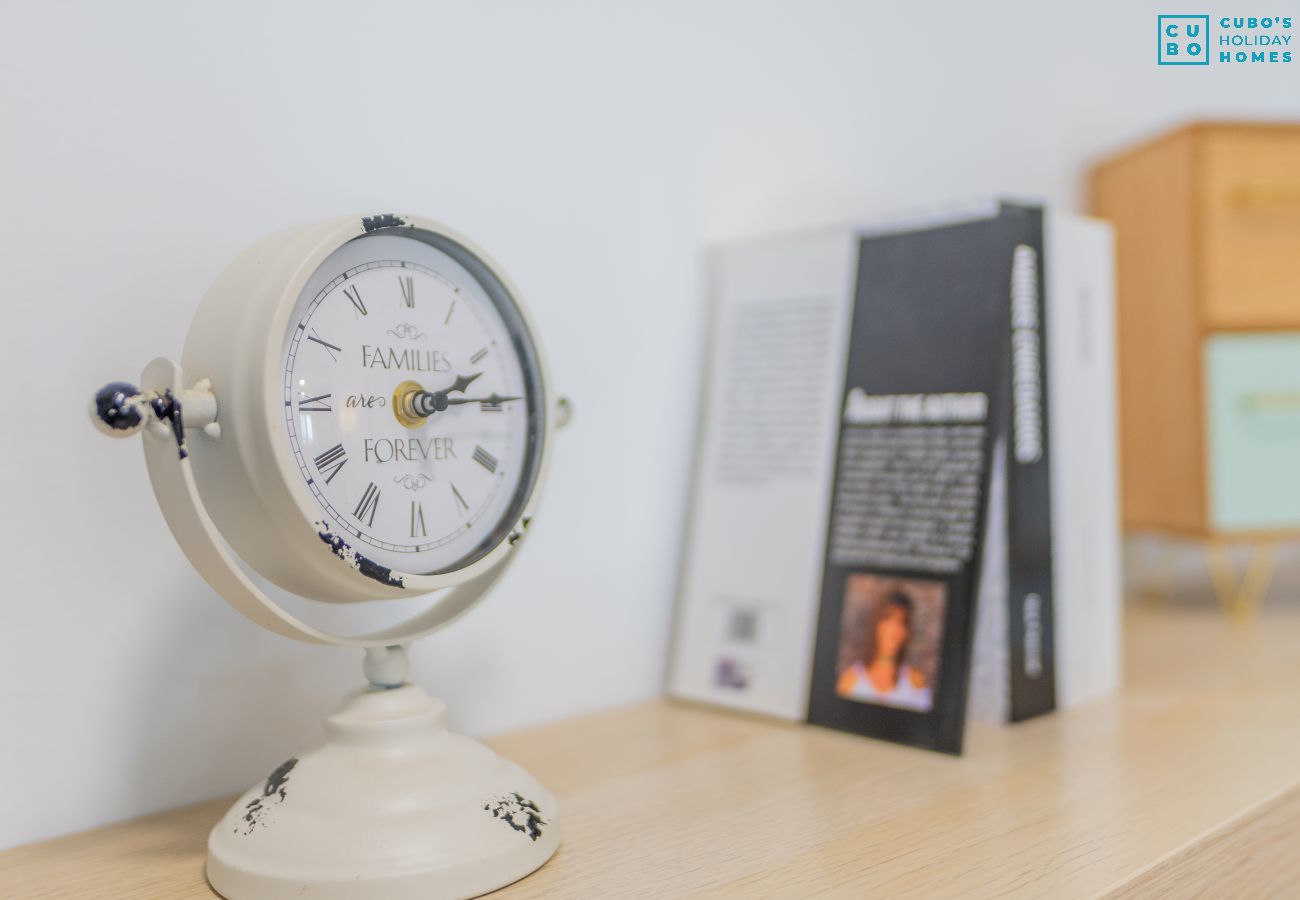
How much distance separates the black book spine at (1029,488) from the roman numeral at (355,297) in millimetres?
533

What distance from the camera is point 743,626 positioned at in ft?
3.17

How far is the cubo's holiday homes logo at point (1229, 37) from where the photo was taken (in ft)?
2.65

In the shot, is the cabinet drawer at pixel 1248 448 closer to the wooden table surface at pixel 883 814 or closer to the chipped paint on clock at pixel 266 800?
the wooden table surface at pixel 883 814

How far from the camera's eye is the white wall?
67 centimetres

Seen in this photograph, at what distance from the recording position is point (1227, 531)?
1347 mm

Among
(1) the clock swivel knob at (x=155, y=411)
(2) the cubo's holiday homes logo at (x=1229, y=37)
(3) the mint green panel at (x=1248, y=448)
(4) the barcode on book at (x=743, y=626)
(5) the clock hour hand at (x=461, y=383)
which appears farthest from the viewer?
(3) the mint green panel at (x=1248, y=448)

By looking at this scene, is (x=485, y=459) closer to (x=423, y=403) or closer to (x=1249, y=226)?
(x=423, y=403)

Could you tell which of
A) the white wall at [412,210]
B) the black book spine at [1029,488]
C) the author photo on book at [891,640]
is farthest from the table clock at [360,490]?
the black book spine at [1029,488]

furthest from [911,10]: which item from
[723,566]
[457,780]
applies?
[457,780]

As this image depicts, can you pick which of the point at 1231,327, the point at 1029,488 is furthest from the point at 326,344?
the point at 1231,327

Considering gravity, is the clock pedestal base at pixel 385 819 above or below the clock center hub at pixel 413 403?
below

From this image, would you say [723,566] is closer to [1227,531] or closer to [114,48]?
[114,48]

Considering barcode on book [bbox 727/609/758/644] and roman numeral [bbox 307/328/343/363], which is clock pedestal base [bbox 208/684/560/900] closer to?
roman numeral [bbox 307/328/343/363]

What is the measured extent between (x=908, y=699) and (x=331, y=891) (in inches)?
18.5
